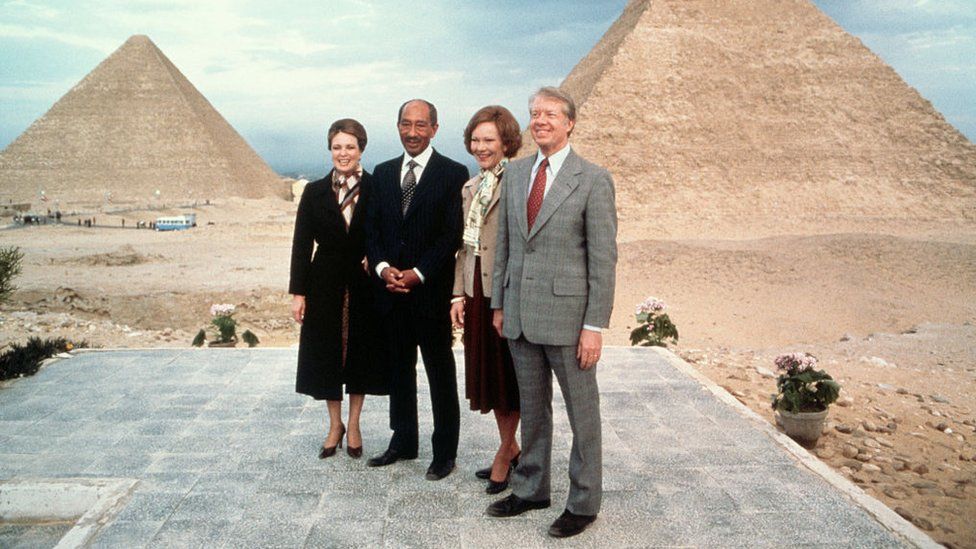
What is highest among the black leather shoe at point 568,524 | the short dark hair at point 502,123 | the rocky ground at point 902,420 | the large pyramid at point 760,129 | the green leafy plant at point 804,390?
the large pyramid at point 760,129

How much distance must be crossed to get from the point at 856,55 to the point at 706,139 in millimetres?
13859

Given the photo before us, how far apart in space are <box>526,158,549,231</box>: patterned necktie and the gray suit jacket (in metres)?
0.03

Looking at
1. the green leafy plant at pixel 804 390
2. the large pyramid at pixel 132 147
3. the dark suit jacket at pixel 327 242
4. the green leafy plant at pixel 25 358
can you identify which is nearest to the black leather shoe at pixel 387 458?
the dark suit jacket at pixel 327 242

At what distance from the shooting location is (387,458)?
146 inches

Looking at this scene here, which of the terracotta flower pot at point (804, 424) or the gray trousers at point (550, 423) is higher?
the gray trousers at point (550, 423)

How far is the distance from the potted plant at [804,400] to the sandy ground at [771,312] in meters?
0.28

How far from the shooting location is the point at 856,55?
4944 centimetres

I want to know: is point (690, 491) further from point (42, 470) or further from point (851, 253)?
point (851, 253)

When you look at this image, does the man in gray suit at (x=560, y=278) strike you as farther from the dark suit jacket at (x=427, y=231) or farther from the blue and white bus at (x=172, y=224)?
the blue and white bus at (x=172, y=224)

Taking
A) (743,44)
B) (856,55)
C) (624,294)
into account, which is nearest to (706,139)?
(743,44)

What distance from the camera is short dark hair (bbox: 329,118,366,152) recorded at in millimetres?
3709

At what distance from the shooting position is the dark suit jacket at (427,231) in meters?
3.52

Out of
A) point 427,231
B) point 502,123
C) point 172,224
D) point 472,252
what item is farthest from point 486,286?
point 172,224

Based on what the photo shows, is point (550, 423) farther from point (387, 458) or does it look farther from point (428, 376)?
point (387, 458)
